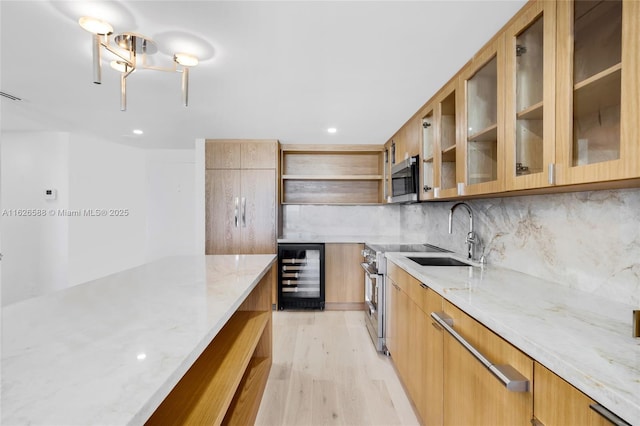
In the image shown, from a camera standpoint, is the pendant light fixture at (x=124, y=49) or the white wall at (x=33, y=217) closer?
the pendant light fixture at (x=124, y=49)

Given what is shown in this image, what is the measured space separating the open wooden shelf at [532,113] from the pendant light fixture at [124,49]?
5.79 ft

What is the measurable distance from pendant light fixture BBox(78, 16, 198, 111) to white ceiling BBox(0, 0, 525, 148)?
5 cm

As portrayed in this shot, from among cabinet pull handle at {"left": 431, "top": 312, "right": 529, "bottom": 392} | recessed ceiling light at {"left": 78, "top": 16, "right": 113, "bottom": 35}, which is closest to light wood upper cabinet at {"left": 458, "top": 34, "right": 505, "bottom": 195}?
cabinet pull handle at {"left": 431, "top": 312, "right": 529, "bottom": 392}

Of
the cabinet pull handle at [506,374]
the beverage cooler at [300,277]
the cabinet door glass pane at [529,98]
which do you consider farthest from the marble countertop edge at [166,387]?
the beverage cooler at [300,277]

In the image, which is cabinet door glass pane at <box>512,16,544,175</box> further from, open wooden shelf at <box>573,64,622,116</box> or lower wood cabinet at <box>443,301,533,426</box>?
lower wood cabinet at <box>443,301,533,426</box>

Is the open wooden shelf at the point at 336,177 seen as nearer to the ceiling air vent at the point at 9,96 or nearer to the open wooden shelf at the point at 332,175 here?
the open wooden shelf at the point at 332,175

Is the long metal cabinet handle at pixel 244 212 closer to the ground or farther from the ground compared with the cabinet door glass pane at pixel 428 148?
closer to the ground

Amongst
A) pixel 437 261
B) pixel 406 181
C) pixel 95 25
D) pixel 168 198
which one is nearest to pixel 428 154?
pixel 406 181

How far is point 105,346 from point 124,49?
1.62m

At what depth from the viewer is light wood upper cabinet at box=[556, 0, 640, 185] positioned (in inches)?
31.4

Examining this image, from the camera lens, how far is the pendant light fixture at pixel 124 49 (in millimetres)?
1377

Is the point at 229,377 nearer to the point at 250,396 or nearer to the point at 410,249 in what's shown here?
the point at 250,396

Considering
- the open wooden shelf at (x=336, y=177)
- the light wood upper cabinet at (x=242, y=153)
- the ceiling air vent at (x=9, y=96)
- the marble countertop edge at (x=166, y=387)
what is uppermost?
the ceiling air vent at (x=9, y=96)

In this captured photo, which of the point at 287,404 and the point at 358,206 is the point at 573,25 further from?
the point at 358,206
